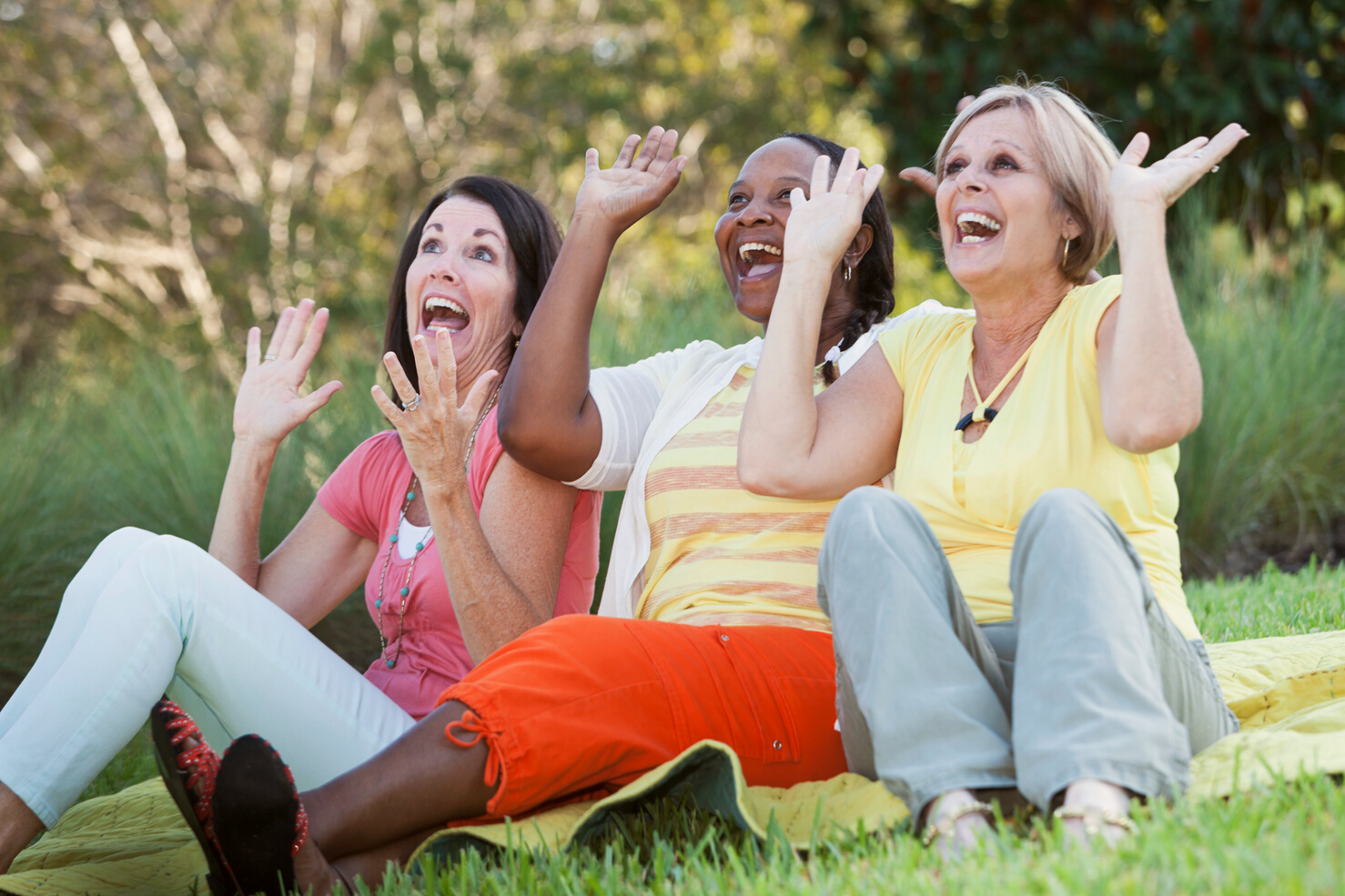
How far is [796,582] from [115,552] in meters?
1.29

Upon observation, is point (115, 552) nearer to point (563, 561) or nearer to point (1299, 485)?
point (563, 561)

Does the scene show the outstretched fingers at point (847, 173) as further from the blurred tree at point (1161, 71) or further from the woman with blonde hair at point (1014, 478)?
the blurred tree at point (1161, 71)

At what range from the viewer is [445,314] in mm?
2953

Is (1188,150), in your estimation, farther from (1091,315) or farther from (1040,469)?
(1040,469)

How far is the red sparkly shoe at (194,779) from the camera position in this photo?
5.82 ft

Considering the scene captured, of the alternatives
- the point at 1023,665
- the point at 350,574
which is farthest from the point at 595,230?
the point at 1023,665

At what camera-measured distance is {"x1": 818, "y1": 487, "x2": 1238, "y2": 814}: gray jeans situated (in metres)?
1.63

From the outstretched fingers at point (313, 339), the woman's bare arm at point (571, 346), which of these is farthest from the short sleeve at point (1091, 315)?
the outstretched fingers at point (313, 339)

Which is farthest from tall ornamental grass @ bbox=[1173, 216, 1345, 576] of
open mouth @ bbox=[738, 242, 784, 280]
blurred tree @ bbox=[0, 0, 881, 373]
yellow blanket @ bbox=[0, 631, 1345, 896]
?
blurred tree @ bbox=[0, 0, 881, 373]

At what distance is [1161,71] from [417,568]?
18.5ft

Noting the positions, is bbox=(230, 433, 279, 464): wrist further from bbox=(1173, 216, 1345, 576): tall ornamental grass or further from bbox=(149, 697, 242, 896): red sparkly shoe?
bbox=(1173, 216, 1345, 576): tall ornamental grass

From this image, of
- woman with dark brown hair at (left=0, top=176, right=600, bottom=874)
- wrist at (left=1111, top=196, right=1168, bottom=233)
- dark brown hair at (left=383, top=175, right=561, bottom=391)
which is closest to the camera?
wrist at (left=1111, top=196, right=1168, bottom=233)

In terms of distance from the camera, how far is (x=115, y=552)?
2.36 meters

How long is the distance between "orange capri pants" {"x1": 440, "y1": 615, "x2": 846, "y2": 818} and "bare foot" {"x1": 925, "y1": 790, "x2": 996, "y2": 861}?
0.45 m
